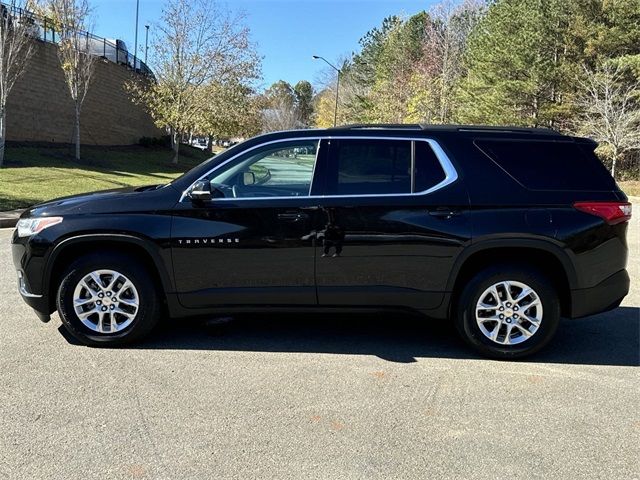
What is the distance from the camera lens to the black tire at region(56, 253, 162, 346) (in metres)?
4.39

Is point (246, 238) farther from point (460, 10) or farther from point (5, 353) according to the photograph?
point (460, 10)

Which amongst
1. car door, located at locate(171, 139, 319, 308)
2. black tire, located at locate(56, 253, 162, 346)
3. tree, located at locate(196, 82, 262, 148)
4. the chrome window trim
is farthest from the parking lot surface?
tree, located at locate(196, 82, 262, 148)

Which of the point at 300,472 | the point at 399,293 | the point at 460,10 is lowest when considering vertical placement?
the point at 300,472

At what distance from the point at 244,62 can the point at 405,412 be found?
32.5m

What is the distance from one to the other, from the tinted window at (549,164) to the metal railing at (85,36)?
20305 millimetres

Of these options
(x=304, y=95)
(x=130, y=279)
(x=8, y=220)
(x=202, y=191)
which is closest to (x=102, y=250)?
(x=130, y=279)

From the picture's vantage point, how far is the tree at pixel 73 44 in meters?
24.1

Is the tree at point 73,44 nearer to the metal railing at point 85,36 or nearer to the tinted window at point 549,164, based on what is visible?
the metal railing at point 85,36

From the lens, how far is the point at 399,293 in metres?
4.37

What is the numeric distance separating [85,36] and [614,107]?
2751 cm

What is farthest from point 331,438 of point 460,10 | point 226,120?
point 460,10

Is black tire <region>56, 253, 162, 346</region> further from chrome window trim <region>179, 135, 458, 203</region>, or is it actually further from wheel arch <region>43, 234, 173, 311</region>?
chrome window trim <region>179, 135, 458, 203</region>

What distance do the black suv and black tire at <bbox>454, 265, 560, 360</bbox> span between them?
0.04ft

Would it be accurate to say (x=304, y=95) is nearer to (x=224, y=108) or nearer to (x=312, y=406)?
(x=224, y=108)
